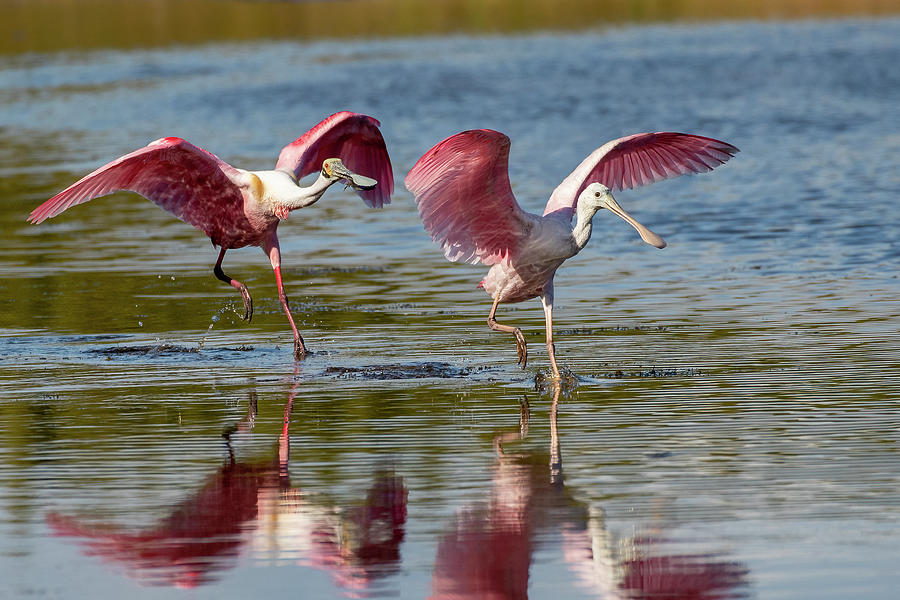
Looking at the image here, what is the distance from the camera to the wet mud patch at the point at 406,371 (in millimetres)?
10062

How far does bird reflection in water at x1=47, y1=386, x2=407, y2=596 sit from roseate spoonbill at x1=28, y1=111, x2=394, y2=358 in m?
3.89

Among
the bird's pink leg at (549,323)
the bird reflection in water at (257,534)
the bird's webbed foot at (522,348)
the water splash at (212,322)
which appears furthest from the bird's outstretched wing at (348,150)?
the bird reflection in water at (257,534)

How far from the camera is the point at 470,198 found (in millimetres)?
10305

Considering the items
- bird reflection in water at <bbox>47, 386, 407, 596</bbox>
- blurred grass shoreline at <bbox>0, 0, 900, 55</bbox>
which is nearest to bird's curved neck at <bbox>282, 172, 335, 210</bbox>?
bird reflection in water at <bbox>47, 386, 407, 596</bbox>

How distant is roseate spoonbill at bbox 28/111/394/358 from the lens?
11516 millimetres

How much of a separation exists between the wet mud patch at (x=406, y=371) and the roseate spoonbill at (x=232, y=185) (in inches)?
33.1

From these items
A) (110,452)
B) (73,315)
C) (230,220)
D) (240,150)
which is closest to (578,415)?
(110,452)

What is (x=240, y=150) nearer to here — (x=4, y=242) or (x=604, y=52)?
(x=4, y=242)

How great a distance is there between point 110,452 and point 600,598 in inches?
126

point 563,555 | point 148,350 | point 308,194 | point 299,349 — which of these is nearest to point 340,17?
point 308,194

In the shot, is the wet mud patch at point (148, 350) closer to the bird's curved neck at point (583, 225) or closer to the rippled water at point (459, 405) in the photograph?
the rippled water at point (459, 405)

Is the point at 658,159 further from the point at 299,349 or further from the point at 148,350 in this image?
the point at 148,350

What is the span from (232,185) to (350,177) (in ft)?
3.58

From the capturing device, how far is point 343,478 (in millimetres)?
7598
